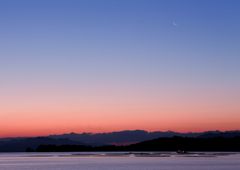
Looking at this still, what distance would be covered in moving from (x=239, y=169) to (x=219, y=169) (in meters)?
6.94

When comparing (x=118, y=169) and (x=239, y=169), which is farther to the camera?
(x=118, y=169)

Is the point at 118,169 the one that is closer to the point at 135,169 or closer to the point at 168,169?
the point at 135,169

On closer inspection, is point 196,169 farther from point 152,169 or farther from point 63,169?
point 63,169

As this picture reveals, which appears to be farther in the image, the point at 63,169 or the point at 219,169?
the point at 63,169

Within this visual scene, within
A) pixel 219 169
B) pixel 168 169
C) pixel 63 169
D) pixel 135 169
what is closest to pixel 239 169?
pixel 219 169

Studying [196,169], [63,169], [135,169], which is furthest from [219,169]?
[63,169]

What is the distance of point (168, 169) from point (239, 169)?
20.9 metres

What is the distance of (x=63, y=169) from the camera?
106m

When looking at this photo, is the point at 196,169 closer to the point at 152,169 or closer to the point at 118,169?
the point at 152,169

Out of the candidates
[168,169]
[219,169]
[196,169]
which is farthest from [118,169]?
[219,169]

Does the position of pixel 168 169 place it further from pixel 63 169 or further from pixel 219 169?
pixel 63 169

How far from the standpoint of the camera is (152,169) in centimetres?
10125

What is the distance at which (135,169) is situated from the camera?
100m

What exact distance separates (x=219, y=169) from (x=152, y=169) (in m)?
19.7
